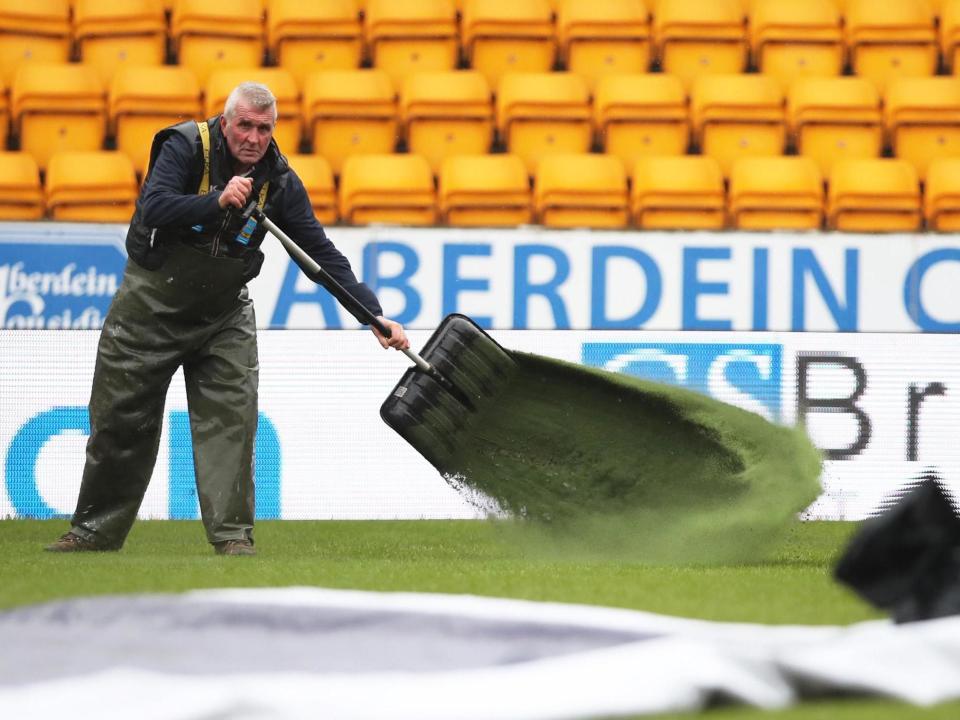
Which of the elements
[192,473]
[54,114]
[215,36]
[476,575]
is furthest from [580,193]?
[476,575]

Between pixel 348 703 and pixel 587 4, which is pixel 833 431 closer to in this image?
pixel 587 4

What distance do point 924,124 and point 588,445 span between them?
5201 millimetres

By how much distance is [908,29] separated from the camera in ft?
35.1

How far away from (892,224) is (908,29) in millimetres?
1980

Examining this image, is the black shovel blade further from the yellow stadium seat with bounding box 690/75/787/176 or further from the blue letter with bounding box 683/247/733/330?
the yellow stadium seat with bounding box 690/75/787/176

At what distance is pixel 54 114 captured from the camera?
991cm

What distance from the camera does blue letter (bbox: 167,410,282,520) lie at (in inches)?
305

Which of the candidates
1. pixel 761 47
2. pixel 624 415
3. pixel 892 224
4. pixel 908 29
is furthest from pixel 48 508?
pixel 908 29

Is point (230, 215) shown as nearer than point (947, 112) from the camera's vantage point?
Yes

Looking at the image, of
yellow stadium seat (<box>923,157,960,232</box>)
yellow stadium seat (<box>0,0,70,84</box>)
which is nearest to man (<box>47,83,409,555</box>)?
yellow stadium seat (<box>923,157,960,232</box>)

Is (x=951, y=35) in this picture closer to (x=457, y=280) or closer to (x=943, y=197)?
(x=943, y=197)

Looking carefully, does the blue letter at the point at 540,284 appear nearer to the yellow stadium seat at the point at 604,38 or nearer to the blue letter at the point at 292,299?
the blue letter at the point at 292,299

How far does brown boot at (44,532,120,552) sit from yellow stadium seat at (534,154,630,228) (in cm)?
387

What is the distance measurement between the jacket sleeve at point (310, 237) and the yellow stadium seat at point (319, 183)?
3134 mm
